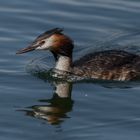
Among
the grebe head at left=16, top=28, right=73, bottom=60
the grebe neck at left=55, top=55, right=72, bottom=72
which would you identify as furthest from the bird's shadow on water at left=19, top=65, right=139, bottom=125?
the grebe head at left=16, top=28, right=73, bottom=60

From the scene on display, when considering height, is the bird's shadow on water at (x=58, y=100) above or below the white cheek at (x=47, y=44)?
below

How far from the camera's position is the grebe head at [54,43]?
1488 centimetres

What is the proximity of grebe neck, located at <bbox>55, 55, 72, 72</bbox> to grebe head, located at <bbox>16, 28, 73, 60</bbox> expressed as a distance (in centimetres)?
7

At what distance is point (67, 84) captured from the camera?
14.8 metres

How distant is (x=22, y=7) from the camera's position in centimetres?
1795

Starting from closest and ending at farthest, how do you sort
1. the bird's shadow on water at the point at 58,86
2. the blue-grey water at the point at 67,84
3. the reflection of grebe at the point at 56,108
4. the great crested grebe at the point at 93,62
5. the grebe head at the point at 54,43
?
1. the blue-grey water at the point at 67,84
2. the reflection of grebe at the point at 56,108
3. the bird's shadow on water at the point at 58,86
4. the grebe head at the point at 54,43
5. the great crested grebe at the point at 93,62

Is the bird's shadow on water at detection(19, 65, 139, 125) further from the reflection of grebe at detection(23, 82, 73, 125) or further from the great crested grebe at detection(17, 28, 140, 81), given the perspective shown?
the great crested grebe at detection(17, 28, 140, 81)

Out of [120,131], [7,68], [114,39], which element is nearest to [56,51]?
[7,68]

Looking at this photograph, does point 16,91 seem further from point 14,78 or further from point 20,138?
point 20,138

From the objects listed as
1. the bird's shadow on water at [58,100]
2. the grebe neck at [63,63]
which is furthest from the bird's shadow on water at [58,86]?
the grebe neck at [63,63]

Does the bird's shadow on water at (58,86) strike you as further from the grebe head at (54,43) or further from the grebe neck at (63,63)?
the grebe head at (54,43)

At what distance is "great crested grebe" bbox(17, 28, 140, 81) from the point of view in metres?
15.0

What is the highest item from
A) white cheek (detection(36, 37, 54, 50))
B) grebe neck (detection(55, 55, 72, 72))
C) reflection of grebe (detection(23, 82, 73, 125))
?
white cheek (detection(36, 37, 54, 50))

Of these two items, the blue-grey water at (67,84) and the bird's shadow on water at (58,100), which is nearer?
the blue-grey water at (67,84)
